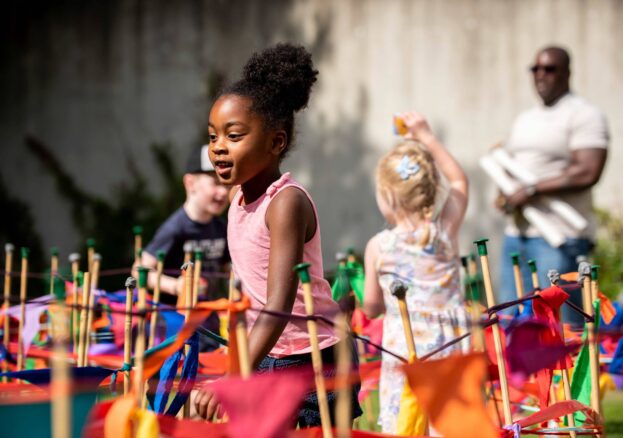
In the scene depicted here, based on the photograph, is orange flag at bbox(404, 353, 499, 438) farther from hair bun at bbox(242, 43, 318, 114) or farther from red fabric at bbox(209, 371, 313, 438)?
hair bun at bbox(242, 43, 318, 114)

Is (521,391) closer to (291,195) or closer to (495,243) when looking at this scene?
(291,195)

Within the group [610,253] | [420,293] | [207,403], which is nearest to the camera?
[207,403]

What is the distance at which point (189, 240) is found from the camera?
5.04m

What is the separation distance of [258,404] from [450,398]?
0.43 metres

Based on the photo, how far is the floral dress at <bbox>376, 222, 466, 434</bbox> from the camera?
380cm

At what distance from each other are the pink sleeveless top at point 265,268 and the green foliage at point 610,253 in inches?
215

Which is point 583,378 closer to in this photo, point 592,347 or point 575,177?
point 592,347

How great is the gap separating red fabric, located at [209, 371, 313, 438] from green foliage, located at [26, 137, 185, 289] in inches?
317

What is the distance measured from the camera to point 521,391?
3773 mm

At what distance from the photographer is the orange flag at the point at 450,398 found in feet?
6.45

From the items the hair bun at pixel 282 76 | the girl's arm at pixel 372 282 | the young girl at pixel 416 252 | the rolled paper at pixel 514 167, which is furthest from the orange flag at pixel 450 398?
the rolled paper at pixel 514 167

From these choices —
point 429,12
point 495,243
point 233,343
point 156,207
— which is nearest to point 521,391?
point 233,343

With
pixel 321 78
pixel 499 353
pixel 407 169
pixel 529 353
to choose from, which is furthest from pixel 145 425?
pixel 321 78

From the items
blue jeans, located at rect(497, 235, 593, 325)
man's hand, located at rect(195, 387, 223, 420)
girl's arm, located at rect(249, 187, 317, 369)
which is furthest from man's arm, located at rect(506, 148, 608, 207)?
man's hand, located at rect(195, 387, 223, 420)
